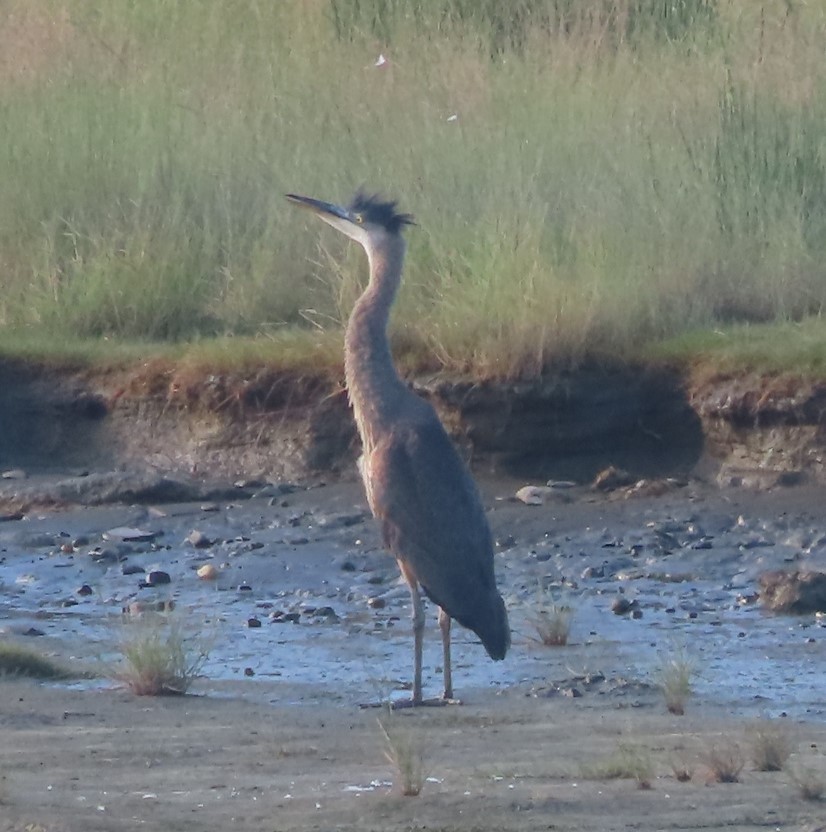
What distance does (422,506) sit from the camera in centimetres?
643

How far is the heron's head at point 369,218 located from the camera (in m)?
7.49

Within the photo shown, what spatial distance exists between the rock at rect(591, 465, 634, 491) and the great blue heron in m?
2.42

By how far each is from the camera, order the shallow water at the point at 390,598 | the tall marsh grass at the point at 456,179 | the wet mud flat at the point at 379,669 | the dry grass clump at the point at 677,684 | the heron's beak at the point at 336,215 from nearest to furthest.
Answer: the wet mud flat at the point at 379,669 < the dry grass clump at the point at 677,684 < the shallow water at the point at 390,598 < the heron's beak at the point at 336,215 < the tall marsh grass at the point at 456,179

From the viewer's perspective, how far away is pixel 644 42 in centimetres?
1381

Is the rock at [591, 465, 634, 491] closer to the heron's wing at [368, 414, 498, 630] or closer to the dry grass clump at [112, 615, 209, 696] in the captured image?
the heron's wing at [368, 414, 498, 630]

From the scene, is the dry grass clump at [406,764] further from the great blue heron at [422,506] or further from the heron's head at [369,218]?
Result: the heron's head at [369,218]

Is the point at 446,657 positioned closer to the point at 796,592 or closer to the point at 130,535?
the point at 796,592

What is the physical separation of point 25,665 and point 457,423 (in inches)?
137

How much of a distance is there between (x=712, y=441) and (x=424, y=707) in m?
3.62

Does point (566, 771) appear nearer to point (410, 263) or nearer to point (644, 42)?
point (410, 263)

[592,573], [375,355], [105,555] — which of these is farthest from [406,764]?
[105,555]

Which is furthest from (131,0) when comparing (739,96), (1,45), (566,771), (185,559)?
(566,771)

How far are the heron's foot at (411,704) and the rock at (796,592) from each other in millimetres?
1752

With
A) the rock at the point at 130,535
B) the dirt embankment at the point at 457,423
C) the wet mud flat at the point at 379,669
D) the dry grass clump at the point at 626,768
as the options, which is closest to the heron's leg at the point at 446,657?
the wet mud flat at the point at 379,669
